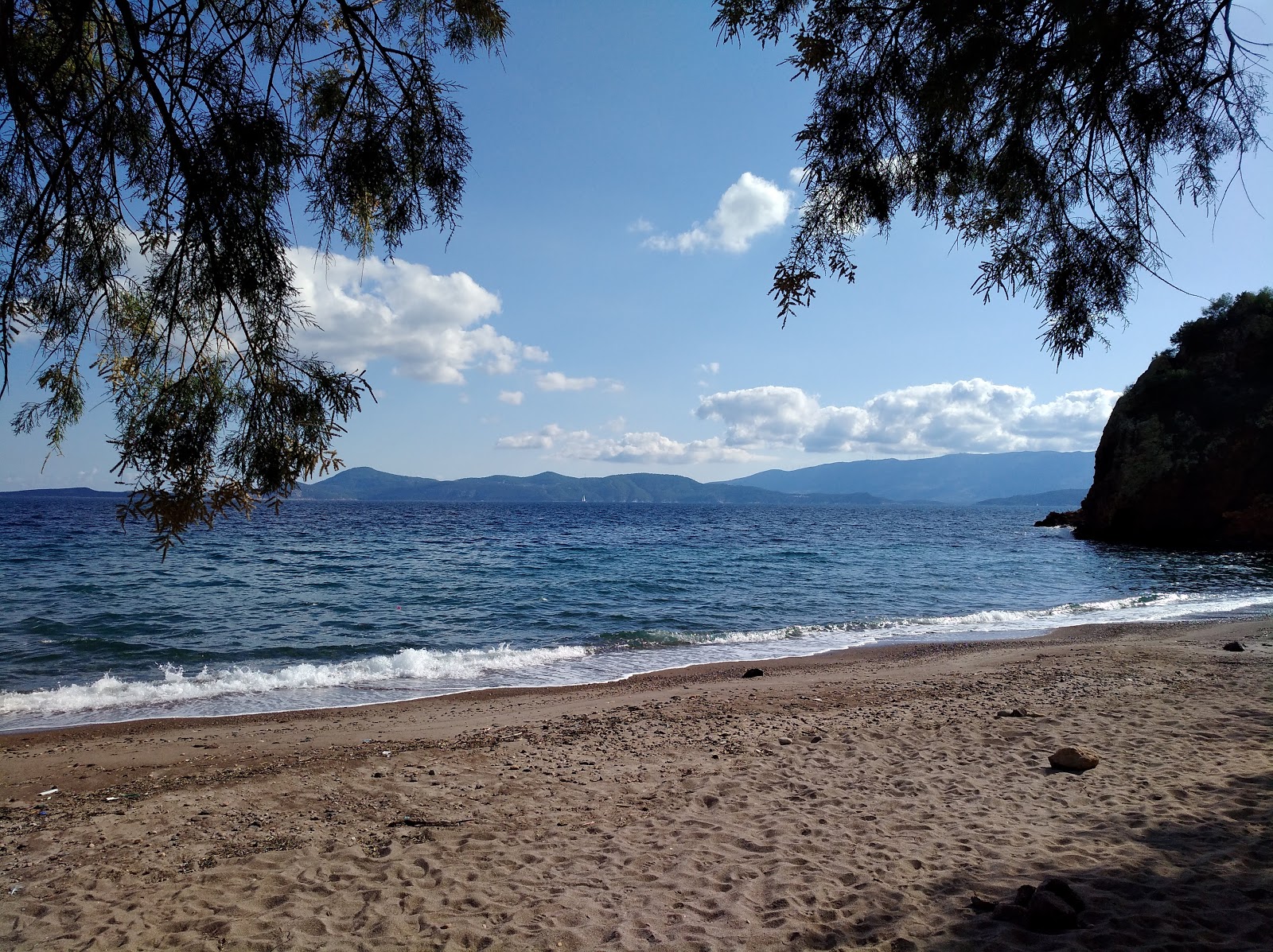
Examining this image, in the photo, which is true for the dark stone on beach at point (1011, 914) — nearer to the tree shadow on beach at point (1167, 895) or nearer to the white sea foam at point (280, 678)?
the tree shadow on beach at point (1167, 895)

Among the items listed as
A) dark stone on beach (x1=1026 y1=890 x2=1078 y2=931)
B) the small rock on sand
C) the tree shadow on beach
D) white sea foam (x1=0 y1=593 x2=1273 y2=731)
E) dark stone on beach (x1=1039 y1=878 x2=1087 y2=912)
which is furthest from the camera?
white sea foam (x1=0 y1=593 x2=1273 y2=731)

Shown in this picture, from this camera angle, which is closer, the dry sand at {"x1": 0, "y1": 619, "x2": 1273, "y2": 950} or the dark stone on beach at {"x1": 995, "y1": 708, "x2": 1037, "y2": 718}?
the dry sand at {"x1": 0, "y1": 619, "x2": 1273, "y2": 950}

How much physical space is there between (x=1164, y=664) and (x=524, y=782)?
1054cm

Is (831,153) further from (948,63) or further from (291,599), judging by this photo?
(291,599)

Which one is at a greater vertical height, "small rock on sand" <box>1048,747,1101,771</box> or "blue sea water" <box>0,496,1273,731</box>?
"small rock on sand" <box>1048,747,1101,771</box>

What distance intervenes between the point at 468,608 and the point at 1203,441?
39.1 m

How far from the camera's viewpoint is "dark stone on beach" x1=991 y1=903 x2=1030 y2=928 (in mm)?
3832

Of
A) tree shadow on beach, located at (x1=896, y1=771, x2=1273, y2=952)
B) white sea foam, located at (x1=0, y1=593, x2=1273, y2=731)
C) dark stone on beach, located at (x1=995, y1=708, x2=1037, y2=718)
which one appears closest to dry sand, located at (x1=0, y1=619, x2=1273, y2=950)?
tree shadow on beach, located at (x1=896, y1=771, x2=1273, y2=952)

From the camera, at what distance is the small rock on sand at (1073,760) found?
6.41m

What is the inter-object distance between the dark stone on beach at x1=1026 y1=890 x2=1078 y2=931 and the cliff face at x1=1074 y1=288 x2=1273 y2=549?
4083 centimetres

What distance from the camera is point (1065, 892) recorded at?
157 inches

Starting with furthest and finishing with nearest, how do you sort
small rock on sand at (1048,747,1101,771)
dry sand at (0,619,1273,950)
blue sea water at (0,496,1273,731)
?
blue sea water at (0,496,1273,731)
small rock on sand at (1048,747,1101,771)
dry sand at (0,619,1273,950)

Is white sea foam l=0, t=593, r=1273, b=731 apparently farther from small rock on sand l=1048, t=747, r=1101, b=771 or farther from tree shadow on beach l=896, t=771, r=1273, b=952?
tree shadow on beach l=896, t=771, r=1273, b=952

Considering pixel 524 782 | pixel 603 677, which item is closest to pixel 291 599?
pixel 603 677
